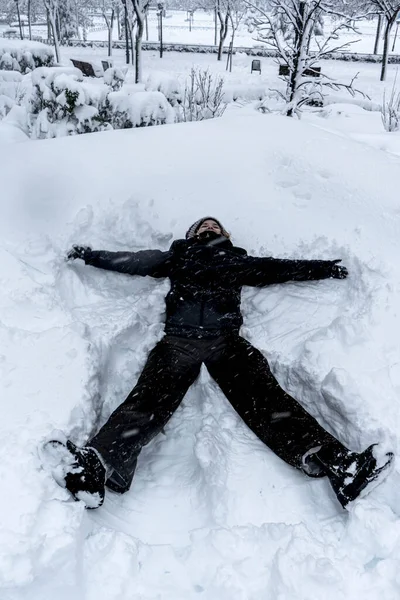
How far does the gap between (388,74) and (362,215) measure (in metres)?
22.2

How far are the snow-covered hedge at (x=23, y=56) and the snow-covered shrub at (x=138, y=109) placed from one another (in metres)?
10.6

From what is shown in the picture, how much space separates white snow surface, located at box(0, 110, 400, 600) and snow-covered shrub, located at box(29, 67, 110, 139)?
3039 mm

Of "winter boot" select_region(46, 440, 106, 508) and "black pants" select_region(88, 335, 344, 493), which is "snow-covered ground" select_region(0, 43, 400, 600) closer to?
"winter boot" select_region(46, 440, 106, 508)

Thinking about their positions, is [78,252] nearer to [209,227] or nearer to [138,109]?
[209,227]

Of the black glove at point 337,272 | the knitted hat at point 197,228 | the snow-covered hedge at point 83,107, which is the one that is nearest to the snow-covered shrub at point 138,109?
the snow-covered hedge at point 83,107

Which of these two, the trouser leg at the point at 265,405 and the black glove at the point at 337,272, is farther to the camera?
the black glove at the point at 337,272

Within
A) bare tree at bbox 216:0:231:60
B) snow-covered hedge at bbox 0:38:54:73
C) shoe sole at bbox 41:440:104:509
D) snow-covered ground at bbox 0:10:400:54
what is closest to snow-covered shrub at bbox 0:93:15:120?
snow-covered hedge at bbox 0:38:54:73

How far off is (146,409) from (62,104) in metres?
6.02

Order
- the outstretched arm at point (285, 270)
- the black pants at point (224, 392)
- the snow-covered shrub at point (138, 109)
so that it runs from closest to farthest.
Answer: the black pants at point (224, 392)
the outstretched arm at point (285, 270)
the snow-covered shrub at point (138, 109)

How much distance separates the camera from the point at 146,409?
8.10 ft

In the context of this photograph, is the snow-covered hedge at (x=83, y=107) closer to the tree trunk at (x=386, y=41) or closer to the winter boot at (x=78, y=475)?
the winter boot at (x=78, y=475)

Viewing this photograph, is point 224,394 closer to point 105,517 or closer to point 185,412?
point 185,412

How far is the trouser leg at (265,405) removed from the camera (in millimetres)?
2400

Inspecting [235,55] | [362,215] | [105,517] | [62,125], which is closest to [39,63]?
[62,125]
